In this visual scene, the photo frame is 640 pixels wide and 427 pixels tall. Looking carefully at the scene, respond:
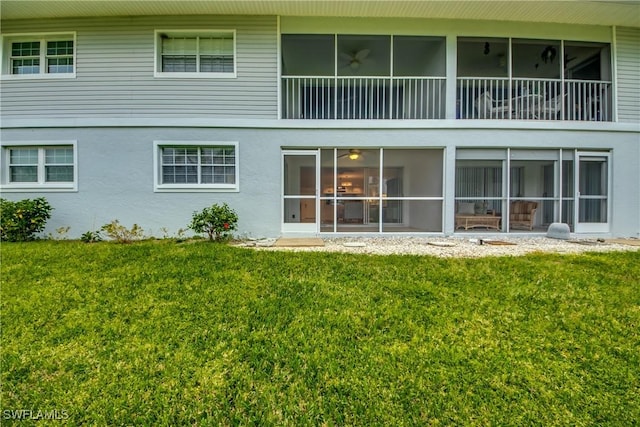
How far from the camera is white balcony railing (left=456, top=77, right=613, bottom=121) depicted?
8758 millimetres

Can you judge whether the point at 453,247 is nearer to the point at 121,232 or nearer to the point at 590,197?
the point at 590,197

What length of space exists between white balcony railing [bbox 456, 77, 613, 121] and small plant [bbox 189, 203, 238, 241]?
23.5ft

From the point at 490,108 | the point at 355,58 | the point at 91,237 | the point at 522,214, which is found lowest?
the point at 91,237

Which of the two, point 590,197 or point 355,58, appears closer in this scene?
point 590,197

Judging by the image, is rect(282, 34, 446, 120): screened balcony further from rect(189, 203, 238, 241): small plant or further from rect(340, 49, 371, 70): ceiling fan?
rect(189, 203, 238, 241): small plant

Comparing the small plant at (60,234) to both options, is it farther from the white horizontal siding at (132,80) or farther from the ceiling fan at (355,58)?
the ceiling fan at (355,58)

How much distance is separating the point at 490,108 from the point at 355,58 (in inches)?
172

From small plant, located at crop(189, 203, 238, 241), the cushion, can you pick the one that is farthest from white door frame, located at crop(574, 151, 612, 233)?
small plant, located at crop(189, 203, 238, 241)

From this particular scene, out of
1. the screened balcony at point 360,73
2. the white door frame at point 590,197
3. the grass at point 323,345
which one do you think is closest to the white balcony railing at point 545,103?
the screened balcony at point 360,73

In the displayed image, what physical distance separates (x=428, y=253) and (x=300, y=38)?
6.94 metres

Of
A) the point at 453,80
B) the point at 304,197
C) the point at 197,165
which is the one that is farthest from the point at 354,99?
the point at 197,165

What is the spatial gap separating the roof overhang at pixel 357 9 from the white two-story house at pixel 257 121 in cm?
5

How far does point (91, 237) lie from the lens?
7629 mm

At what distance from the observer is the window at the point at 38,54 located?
8.23 m
